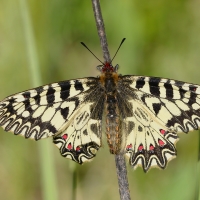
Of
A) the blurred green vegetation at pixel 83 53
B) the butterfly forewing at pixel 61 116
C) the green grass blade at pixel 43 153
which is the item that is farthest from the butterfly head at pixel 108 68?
the blurred green vegetation at pixel 83 53

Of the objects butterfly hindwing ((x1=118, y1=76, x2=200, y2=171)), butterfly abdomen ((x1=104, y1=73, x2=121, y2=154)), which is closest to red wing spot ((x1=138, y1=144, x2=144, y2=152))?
butterfly hindwing ((x1=118, y1=76, x2=200, y2=171))

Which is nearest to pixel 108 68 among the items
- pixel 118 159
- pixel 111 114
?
pixel 111 114

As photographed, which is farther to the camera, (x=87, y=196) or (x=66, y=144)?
(x=87, y=196)

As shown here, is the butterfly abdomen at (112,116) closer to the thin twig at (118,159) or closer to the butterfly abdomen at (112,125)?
the butterfly abdomen at (112,125)

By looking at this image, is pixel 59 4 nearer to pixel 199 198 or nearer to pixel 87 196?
pixel 87 196

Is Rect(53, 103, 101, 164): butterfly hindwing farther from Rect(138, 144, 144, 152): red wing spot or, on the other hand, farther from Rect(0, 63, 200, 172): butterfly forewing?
Rect(138, 144, 144, 152): red wing spot

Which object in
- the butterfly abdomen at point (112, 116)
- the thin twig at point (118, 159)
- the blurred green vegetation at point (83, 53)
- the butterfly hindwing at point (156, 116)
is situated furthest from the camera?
the blurred green vegetation at point (83, 53)

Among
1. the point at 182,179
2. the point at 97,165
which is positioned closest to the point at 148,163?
the point at 182,179
